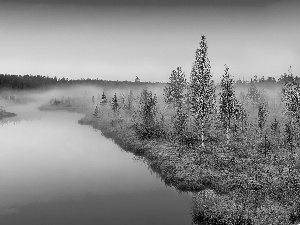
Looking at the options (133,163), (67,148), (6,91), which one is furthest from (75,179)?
(6,91)

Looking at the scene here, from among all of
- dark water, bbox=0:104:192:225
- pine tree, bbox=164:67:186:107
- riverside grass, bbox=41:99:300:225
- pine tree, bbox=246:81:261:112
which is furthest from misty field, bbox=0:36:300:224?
pine tree, bbox=246:81:261:112

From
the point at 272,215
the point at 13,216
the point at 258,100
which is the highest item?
the point at 258,100

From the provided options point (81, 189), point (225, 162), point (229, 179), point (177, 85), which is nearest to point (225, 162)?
point (225, 162)

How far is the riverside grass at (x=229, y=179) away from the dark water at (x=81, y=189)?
1622mm

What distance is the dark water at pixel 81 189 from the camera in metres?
24.9

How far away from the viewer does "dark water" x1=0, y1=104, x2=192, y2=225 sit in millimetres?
24948

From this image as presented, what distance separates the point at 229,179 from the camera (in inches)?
1184

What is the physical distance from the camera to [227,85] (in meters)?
48.7

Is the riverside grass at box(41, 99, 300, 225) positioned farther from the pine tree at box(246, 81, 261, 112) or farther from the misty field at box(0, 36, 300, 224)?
the pine tree at box(246, 81, 261, 112)

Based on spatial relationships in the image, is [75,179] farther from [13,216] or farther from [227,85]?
[227,85]

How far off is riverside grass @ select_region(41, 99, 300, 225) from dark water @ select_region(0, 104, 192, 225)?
1.62 m

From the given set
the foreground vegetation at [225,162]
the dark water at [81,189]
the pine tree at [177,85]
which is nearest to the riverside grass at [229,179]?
the foreground vegetation at [225,162]

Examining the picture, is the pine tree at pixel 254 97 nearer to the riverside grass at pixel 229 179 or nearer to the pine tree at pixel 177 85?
the pine tree at pixel 177 85

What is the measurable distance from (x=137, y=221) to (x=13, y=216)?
969 cm
